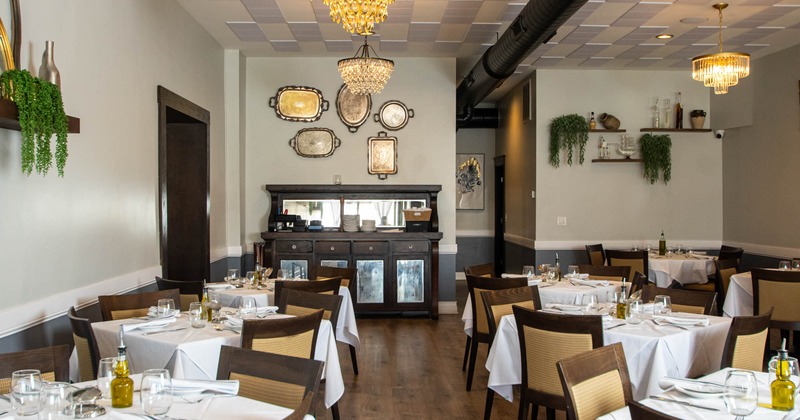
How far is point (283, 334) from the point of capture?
338 centimetres

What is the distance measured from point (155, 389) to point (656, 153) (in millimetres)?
8549

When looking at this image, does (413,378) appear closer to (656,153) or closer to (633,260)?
(633,260)

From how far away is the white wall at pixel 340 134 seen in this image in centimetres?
888

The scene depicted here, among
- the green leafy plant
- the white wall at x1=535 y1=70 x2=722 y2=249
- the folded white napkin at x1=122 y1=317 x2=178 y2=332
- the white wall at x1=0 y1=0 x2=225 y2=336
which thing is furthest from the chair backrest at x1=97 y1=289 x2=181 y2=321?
the white wall at x1=535 y1=70 x2=722 y2=249

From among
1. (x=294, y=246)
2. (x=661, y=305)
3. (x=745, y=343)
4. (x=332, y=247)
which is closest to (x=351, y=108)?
(x=332, y=247)

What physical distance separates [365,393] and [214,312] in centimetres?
180

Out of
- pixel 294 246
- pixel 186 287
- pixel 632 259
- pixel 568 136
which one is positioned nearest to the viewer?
pixel 186 287

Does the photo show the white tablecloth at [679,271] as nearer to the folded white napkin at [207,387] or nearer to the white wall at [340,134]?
the white wall at [340,134]

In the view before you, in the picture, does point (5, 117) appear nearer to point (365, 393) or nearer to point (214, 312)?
point (214, 312)

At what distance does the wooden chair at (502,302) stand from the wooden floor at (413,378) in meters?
0.48

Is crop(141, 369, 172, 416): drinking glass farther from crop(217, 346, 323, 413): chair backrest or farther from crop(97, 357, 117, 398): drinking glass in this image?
crop(217, 346, 323, 413): chair backrest

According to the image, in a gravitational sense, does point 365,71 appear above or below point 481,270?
above

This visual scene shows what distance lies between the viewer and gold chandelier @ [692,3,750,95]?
21.5ft

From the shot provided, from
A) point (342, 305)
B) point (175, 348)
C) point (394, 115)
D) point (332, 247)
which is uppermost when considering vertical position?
point (394, 115)
